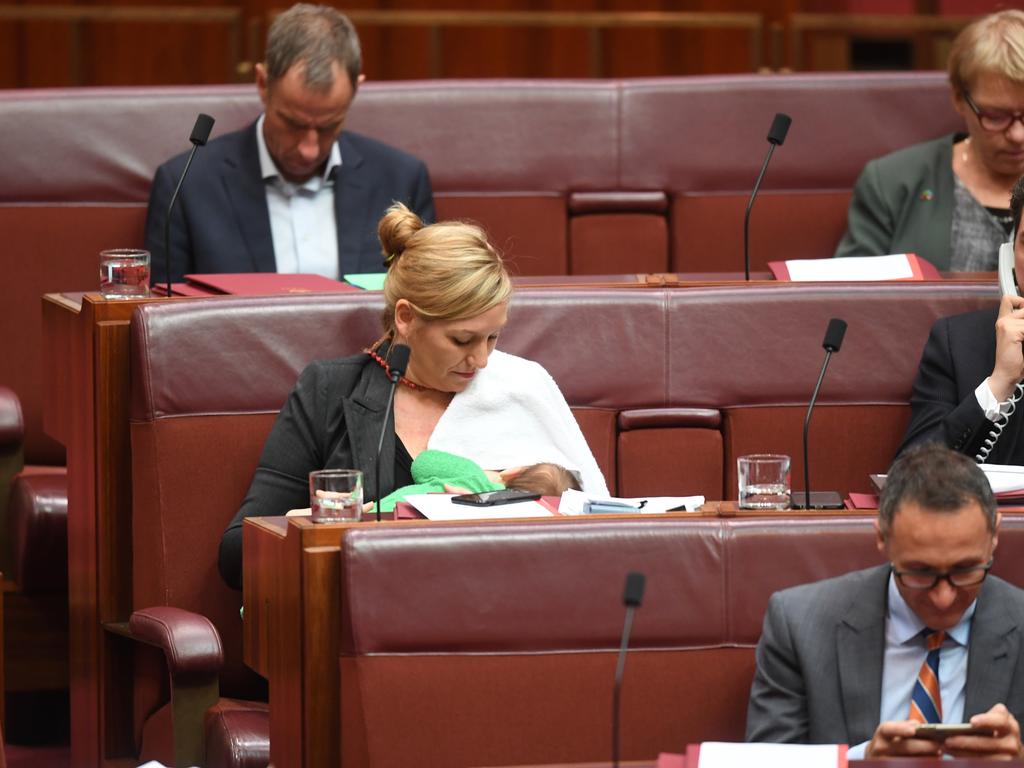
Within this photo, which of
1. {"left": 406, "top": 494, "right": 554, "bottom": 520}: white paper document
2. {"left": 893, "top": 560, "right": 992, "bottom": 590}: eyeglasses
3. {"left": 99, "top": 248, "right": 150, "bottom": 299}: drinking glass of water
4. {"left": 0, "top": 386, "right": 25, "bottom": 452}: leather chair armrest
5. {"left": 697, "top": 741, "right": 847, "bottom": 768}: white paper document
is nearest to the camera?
{"left": 697, "top": 741, "right": 847, "bottom": 768}: white paper document

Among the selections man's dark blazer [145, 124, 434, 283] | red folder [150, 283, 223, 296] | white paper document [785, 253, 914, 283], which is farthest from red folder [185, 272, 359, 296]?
white paper document [785, 253, 914, 283]

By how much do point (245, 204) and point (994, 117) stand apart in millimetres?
994

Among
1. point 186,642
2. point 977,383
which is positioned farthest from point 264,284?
point 977,383

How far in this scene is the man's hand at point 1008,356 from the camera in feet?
6.23

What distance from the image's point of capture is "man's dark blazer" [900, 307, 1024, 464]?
75.2 inches

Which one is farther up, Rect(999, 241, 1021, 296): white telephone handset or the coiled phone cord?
Rect(999, 241, 1021, 296): white telephone handset

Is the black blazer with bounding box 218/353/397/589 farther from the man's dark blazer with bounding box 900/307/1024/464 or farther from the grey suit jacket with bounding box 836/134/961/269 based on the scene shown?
the grey suit jacket with bounding box 836/134/961/269

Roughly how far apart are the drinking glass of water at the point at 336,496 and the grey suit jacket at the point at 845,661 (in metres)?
0.37

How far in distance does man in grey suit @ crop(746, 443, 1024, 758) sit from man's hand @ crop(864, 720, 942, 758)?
0.08 metres

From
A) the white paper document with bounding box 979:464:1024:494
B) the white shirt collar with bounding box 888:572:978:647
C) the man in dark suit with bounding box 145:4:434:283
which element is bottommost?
the white shirt collar with bounding box 888:572:978:647

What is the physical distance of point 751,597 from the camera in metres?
1.54

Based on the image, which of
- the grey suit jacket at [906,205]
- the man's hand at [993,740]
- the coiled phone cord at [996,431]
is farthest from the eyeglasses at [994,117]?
the man's hand at [993,740]

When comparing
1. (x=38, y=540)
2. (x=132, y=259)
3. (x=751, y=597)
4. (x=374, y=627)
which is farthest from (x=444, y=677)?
(x=38, y=540)

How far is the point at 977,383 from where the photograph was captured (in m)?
1.96
